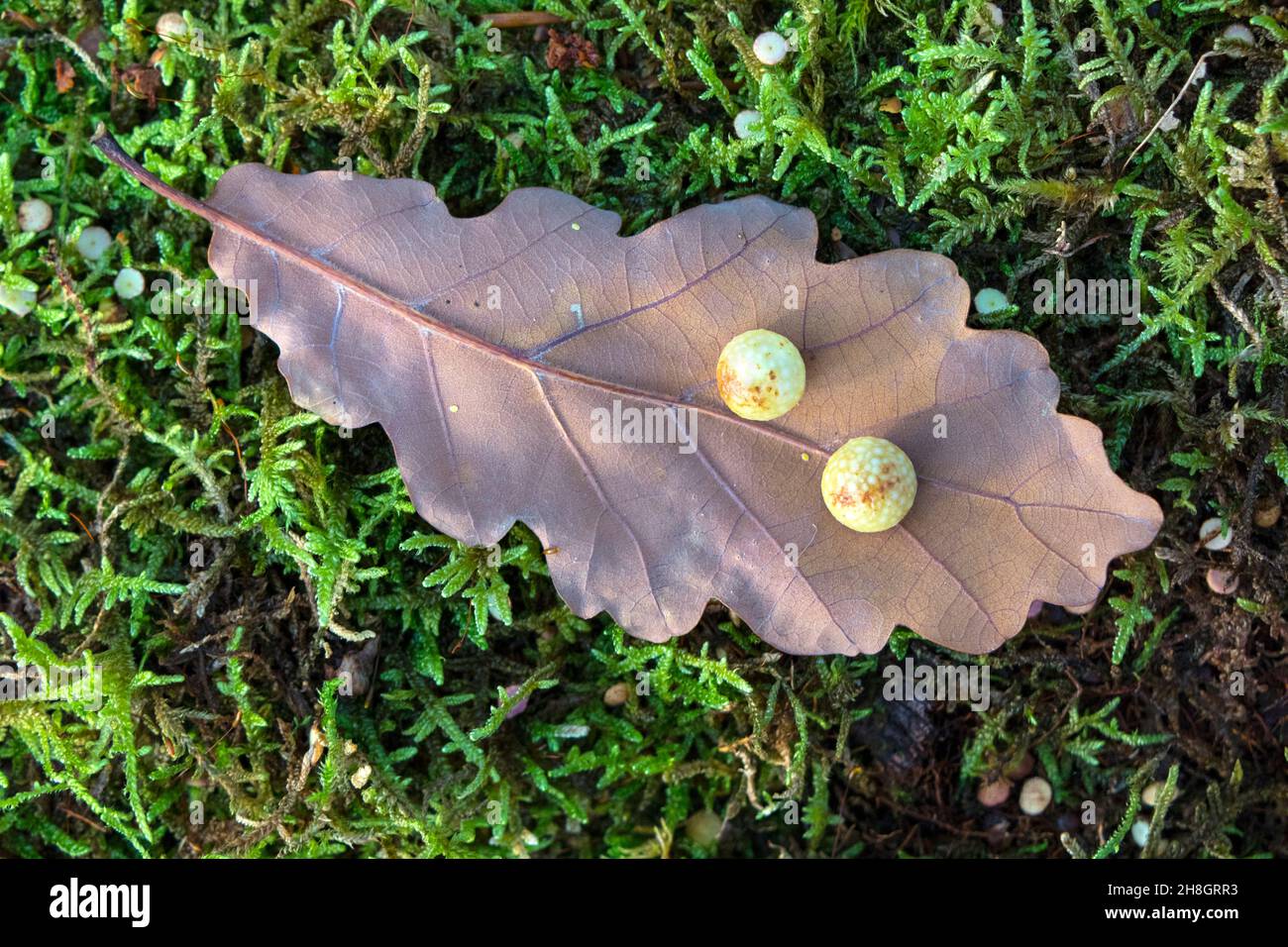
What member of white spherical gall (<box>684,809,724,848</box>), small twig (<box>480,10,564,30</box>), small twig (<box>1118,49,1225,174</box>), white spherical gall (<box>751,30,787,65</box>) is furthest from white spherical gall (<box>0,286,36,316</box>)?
small twig (<box>1118,49,1225,174</box>)

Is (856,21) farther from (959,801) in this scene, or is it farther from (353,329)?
(959,801)

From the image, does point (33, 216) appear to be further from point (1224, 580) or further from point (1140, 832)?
point (1140, 832)

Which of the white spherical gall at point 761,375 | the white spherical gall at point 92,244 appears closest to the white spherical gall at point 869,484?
the white spherical gall at point 761,375

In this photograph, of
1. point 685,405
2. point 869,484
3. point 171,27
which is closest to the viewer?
point 869,484

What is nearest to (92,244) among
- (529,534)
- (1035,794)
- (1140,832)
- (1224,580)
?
(529,534)

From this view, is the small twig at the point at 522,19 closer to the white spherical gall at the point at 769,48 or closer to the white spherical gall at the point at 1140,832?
the white spherical gall at the point at 769,48

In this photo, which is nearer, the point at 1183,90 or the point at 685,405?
the point at 685,405
